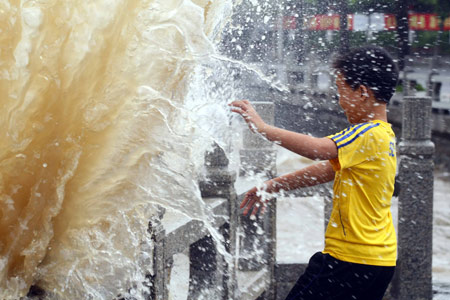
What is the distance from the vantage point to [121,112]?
230 cm

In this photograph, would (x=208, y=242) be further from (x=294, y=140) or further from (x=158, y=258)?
(x=294, y=140)

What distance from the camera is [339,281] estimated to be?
281 centimetres

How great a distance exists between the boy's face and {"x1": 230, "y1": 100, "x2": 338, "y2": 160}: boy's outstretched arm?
0.23 metres

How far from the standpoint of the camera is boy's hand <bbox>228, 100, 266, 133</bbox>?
8.71ft

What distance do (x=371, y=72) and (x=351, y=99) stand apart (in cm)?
15

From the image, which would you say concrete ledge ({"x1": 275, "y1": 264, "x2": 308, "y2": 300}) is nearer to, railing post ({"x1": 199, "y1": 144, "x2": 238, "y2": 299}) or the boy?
railing post ({"x1": 199, "y1": 144, "x2": 238, "y2": 299})

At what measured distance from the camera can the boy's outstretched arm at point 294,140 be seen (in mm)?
2654

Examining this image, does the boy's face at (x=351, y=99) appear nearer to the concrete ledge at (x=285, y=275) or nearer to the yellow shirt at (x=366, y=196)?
the yellow shirt at (x=366, y=196)

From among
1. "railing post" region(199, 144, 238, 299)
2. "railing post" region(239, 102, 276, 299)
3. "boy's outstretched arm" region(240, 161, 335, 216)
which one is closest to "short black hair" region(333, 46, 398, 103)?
"boy's outstretched arm" region(240, 161, 335, 216)

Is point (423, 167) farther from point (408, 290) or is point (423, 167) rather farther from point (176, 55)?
point (176, 55)

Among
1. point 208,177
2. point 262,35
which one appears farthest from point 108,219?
point 262,35

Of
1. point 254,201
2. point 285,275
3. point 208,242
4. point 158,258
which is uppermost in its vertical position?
point 254,201

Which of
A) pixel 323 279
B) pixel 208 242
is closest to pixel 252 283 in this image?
pixel 208 242

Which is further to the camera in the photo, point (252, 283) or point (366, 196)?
point (252, 283)
